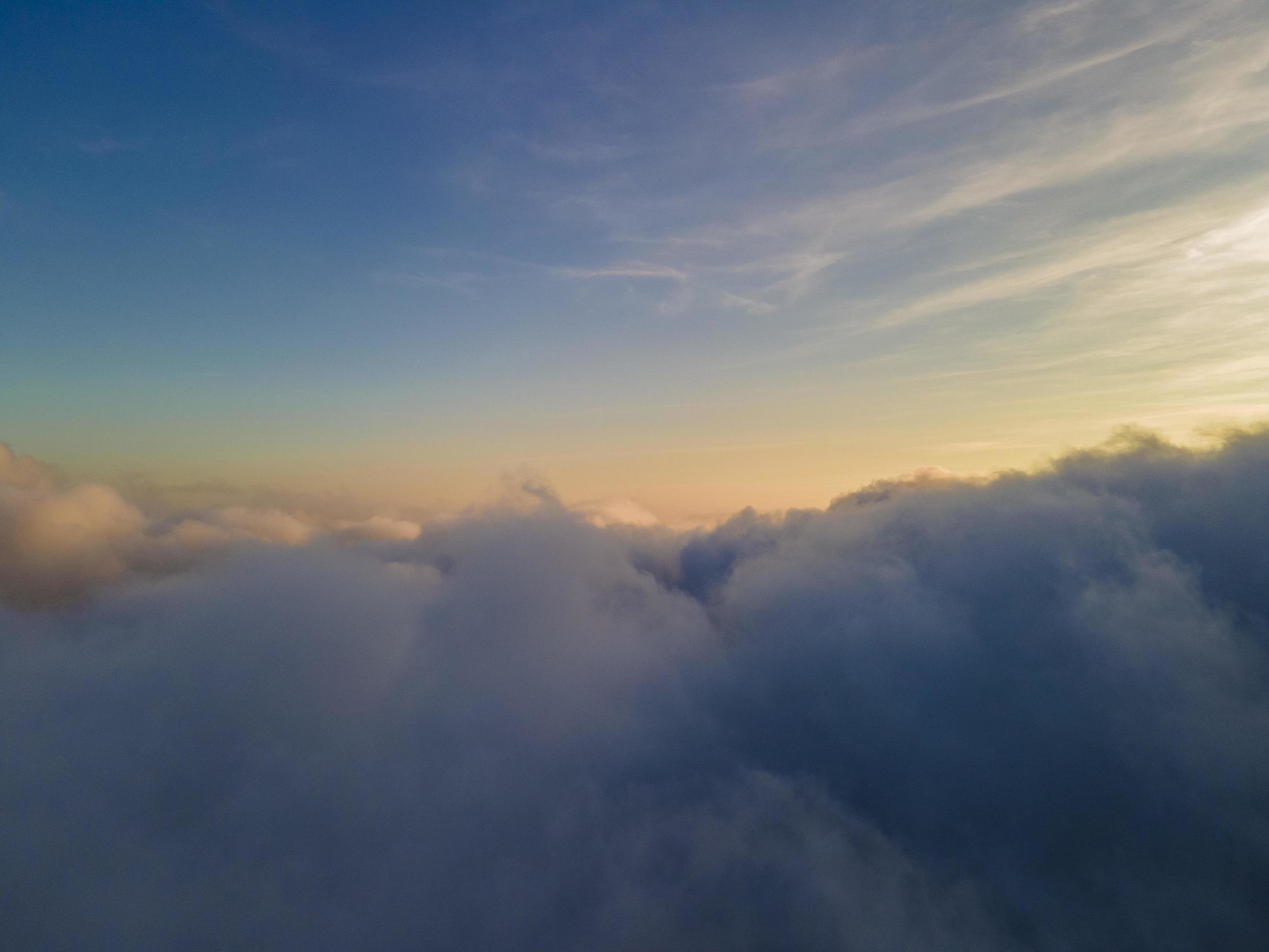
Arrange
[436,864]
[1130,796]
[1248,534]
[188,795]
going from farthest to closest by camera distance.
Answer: [188,795]
[436,864]
[1248,534]
[1130,796]

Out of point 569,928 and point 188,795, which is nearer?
point 569,928

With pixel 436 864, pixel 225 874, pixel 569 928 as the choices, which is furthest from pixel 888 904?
pixel 225 874

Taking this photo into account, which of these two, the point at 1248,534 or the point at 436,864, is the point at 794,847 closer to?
the point at 436,864

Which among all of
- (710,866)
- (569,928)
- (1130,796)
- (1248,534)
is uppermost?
(1248,534)

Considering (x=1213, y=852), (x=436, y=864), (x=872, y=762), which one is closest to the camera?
(x=1213, y=852)

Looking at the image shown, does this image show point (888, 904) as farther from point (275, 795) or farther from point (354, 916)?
point (275, 795)

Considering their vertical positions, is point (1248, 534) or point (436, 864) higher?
point (1248, 534)

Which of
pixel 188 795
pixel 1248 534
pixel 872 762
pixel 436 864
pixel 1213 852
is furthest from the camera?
pixel 188 795

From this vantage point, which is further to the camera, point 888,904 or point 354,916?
point 354,916

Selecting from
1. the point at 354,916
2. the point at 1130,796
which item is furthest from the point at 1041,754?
the point at 354,916
